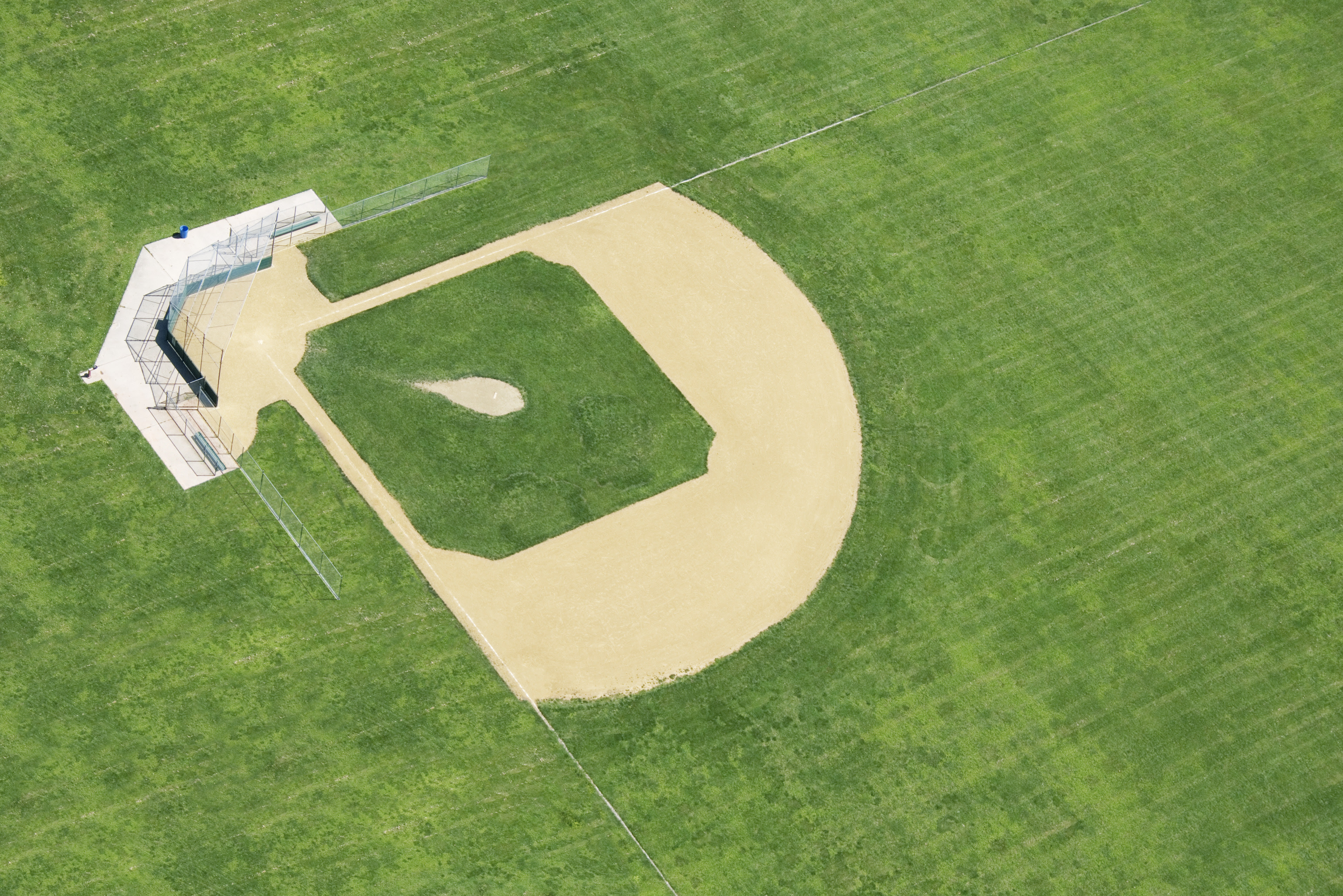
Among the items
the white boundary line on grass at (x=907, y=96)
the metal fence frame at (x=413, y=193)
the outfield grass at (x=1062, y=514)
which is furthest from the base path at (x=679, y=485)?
the metal fence frame at (x=413, y=193)

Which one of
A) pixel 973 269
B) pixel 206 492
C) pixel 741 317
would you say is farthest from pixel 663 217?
pixel 206 492

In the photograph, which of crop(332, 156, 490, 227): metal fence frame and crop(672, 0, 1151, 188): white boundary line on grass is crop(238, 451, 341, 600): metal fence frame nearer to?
crop(332, 156, 490, 227): metal fence frame

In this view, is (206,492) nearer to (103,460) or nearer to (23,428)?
(103,460)

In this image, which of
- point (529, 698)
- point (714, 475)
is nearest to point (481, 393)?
point (714, 475)

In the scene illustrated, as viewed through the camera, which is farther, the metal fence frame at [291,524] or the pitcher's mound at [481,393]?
the pitcher's mound at [481,393]

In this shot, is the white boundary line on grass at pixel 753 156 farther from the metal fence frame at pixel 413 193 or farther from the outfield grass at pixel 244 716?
the outfield grass at pixel 244 716
